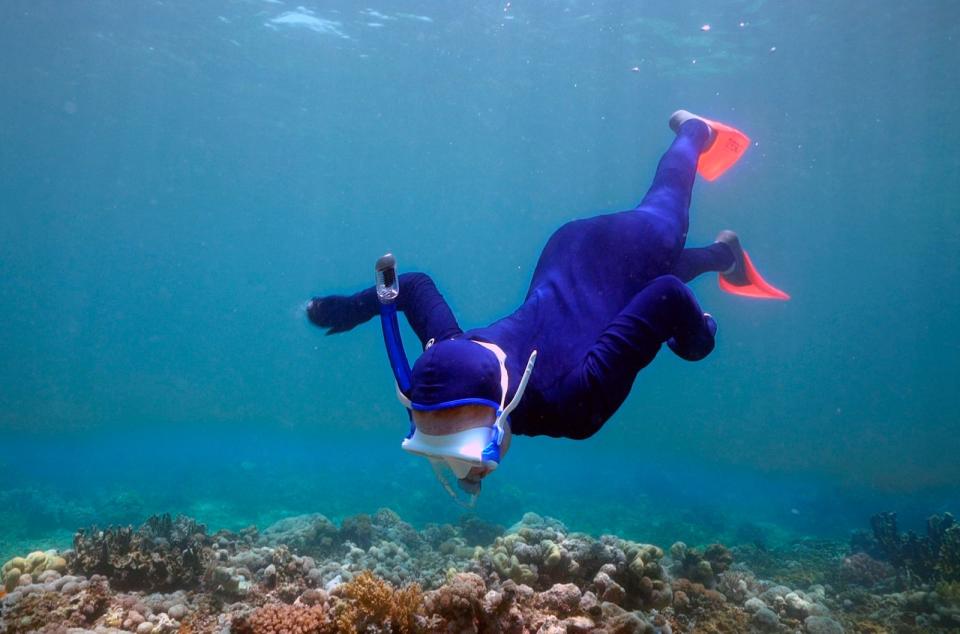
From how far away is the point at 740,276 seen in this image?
236 inches

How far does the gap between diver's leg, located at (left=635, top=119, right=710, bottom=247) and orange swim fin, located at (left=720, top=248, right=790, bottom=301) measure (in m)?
1.16

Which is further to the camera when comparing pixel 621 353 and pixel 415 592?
pixel 415 592

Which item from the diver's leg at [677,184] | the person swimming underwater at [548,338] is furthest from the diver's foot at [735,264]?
the person swimming underwater at [548,338]

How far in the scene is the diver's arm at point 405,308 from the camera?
3317 millimetres

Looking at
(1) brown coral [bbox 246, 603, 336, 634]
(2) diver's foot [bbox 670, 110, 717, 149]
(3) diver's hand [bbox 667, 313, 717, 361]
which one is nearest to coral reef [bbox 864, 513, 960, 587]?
(2) diver's foot [bbox 670, 110, 717, 149]

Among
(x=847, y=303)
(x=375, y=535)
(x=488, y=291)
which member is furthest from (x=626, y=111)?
(x=488, y=291)

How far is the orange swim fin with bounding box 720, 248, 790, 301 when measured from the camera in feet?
18.9

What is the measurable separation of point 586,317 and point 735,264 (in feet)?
10.6

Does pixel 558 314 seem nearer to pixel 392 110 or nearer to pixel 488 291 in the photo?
pixel 392 110

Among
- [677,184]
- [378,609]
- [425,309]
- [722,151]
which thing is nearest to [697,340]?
[425,309]

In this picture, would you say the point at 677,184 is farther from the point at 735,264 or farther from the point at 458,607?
the point at 458,607

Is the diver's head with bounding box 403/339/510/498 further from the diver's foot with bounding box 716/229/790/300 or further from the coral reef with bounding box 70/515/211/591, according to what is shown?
the coral reef with bounding box 70/515/211/591

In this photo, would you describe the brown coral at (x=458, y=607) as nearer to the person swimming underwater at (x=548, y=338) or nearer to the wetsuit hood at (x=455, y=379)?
the person swimming underwater at (x=548, y=338)

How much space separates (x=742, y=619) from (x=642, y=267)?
4.28 m
